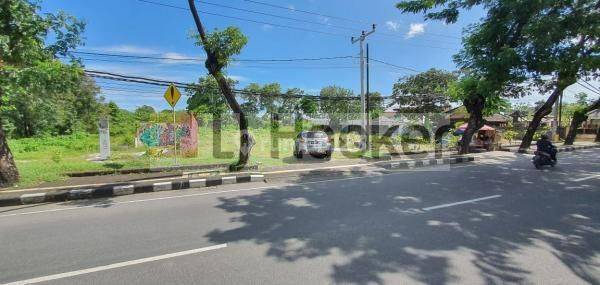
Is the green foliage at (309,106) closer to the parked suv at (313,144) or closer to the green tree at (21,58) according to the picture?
the parked suv at (313,144)

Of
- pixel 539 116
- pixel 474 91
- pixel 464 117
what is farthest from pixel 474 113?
pixel 464 117

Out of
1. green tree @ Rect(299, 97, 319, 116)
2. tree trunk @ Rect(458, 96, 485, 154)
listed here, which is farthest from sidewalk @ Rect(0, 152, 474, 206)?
green tree @ Rect(299, 97, 319, 116)

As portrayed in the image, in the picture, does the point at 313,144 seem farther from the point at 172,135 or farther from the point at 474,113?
the point at 172,135

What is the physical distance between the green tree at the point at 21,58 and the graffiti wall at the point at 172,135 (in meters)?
7.81

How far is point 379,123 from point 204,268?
112ft

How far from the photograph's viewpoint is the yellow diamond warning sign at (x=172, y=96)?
1006 centimetres

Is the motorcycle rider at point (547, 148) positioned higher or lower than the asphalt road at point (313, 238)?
higher

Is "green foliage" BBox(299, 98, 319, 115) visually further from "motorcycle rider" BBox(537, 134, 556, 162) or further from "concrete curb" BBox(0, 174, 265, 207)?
"concrete curb" BBox(0, 174, 265, 207)

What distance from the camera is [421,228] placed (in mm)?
4859

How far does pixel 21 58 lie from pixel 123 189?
14.5 feet

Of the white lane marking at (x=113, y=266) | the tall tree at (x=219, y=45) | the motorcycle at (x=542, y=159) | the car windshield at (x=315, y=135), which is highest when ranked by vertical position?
the tall tree at (x=219, y=45)

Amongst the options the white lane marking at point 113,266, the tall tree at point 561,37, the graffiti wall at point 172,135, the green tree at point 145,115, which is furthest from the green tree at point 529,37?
the green tree at point 145,115

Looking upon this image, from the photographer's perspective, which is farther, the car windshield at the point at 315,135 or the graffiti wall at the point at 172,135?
the graffiti wall at the point at 172,135

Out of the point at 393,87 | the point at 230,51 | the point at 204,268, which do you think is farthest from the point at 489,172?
the point at 393,87
